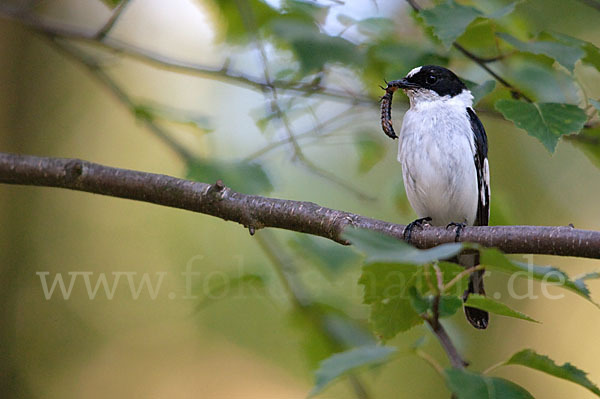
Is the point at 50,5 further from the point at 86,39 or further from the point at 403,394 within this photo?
the point at 403,394

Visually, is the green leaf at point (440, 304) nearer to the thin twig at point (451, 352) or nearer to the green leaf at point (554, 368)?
the thin twig at point (451, 352)

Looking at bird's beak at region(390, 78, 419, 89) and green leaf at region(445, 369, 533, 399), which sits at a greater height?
green leaf at region(445, 369, 533, 399)

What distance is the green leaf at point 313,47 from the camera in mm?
3209

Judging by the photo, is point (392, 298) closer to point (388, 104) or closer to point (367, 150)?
point (388, 104)

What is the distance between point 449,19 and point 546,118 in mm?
557

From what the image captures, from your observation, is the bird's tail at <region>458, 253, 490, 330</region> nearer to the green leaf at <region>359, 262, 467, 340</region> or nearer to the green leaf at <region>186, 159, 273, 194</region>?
the green leaf at <region>186, 159, 273, 194</region>

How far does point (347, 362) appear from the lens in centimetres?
141

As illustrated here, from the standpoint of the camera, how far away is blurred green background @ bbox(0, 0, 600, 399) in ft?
17.9

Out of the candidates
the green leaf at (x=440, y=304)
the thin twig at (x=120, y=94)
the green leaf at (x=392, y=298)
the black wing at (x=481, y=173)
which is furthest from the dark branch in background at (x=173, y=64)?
the green leaf at (x=440, y=304)

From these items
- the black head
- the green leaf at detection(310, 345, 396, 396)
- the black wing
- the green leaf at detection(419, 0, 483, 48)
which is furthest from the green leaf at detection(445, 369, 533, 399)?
the black head

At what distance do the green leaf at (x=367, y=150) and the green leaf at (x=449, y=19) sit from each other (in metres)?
1.17

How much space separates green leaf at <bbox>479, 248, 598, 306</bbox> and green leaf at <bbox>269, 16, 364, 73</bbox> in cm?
186

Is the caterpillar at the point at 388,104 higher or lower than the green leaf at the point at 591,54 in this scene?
lower

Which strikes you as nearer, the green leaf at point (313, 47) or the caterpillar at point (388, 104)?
the green leaf at point (313, 47)
